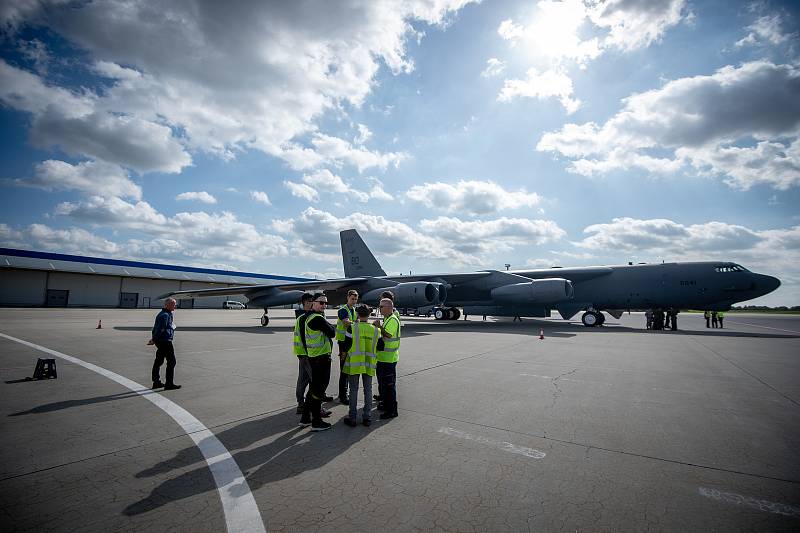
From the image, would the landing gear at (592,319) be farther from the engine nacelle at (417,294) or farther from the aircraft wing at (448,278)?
the engine nacelle at (417,294)

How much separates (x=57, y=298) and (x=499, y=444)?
192ft

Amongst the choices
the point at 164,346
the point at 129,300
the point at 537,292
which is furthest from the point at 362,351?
the point at 129,300

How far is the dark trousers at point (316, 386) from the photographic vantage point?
4.48m

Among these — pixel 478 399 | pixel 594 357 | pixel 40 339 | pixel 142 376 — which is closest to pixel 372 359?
pixel 478 399

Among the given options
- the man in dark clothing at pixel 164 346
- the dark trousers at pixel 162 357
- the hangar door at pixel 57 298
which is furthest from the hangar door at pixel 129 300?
the dark trousers at pixel 162 357

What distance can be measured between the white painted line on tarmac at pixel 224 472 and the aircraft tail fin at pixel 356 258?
20.3 m

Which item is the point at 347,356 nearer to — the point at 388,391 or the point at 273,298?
the point at 388,391

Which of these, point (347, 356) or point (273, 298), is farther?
point (273, 298)

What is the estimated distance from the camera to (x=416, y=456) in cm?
361

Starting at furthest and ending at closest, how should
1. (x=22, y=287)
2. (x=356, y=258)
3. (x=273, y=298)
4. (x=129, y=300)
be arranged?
(x=129, y=300) → (x=22, y=287) → (x=356, y=258) → (x=273, y=298)

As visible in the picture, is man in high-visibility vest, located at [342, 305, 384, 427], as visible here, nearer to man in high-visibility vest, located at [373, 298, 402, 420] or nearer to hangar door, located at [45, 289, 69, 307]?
man in high-visibility vest, located at [373, 298, 402, 420]

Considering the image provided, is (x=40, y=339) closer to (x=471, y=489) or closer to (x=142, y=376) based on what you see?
(x=142, y=376)

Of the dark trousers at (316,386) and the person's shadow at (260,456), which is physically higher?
the dark trousers at (316,386)

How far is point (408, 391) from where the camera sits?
615 centimetres
